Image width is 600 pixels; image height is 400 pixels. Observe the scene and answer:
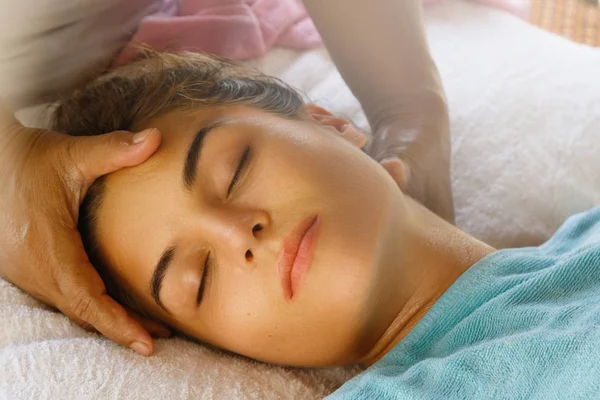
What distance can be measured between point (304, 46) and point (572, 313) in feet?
1.30

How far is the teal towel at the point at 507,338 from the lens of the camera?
0.51 metres

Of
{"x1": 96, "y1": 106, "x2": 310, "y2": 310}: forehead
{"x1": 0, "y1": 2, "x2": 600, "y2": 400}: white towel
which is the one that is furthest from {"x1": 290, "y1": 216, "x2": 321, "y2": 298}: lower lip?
{"x1": 0, "y1": 2, "x2": 600, "y2": 400}: white towel

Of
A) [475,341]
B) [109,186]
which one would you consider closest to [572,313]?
[475,341]

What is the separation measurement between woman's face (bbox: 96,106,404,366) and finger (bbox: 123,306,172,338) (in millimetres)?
23

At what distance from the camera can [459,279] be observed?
64 centimetres

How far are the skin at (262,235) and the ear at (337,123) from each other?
4 centimetres

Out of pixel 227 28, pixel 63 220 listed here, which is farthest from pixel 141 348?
pixel 227 28

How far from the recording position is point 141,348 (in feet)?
1.98

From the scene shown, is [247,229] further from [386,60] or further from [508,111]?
[508,111]

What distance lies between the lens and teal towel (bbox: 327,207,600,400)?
514 mm

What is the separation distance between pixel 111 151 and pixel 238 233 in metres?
0.14

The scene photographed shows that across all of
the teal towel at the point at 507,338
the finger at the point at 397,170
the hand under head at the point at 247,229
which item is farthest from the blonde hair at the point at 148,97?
the teal towel at the point at 507,338

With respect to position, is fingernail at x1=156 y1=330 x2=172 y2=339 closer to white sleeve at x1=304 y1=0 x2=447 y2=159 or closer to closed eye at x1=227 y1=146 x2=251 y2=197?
closed eye at x1=227 y1=146 x2=251 y2=197

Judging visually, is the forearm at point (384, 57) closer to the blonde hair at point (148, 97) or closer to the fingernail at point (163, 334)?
the blonde hair at point (148, 97)
